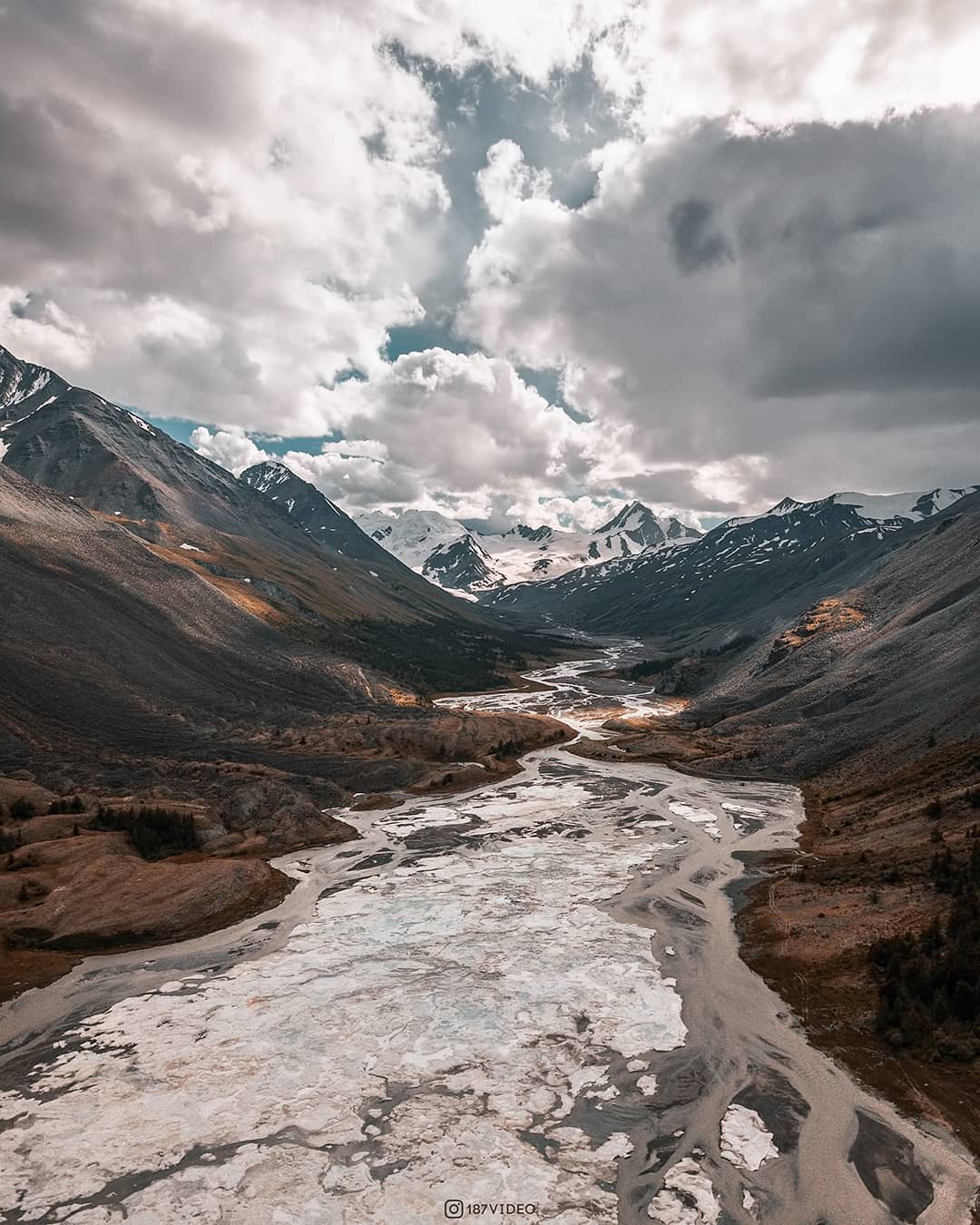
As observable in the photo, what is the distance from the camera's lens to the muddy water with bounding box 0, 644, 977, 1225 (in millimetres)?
30484

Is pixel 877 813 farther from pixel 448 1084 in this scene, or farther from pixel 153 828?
pixel 153 828

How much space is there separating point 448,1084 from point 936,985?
112 feet

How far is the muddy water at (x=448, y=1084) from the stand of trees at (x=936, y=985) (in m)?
6.92

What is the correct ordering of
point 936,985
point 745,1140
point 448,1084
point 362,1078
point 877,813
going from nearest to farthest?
point 745,1140
point 448,1084
point 362,1078
point 936,985
point 877,813

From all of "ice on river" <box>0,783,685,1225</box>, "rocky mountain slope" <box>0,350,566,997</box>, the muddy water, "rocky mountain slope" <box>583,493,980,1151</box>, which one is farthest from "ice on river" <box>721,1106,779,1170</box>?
"rocky mountain slope" <box>0,350,566,997</box>

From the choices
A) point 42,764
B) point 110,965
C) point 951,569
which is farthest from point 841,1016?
point 951,569

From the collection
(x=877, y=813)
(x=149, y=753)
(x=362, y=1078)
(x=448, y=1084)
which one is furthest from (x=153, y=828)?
(x=877, y=813)

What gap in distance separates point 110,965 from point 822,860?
78387 millimetres

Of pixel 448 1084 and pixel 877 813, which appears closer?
pixel 448 1084

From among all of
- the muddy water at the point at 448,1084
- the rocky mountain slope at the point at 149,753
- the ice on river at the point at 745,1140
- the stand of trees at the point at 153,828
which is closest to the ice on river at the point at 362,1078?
the muddy water at the point at 448,1084

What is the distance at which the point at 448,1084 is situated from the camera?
127 feet

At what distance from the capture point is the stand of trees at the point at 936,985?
41.1m

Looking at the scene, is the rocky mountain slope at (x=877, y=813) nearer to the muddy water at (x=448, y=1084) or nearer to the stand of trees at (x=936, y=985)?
the stand of trees at (x=936, y=985)

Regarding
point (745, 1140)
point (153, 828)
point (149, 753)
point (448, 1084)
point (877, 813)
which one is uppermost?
point (149, 753)
